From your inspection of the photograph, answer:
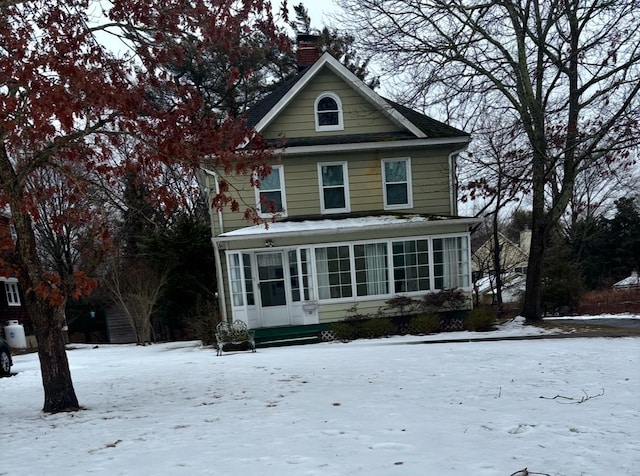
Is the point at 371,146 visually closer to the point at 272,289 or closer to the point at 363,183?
the point at 363,183

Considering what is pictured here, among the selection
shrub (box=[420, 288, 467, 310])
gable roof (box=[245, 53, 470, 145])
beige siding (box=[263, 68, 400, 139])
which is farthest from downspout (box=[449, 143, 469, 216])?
shrub (box=[420, 288, 467, 310])

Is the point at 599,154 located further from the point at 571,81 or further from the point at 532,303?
the point at 532,303

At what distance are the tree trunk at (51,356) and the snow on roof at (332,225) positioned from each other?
295 inches

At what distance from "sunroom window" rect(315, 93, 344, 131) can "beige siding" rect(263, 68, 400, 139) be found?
0.39 ft

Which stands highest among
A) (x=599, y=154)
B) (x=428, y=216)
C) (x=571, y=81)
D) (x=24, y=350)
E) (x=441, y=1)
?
(x=441, y=1)

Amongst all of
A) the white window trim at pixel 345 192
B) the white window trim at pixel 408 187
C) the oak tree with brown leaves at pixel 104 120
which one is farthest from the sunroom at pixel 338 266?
the oak tree with brown leaves at pixel 104 120

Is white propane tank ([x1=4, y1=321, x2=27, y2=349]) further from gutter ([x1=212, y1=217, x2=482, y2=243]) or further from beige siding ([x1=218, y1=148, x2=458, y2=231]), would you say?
gutter ([x1=212, y1=217, x2=482, y2=243])

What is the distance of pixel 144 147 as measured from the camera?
5609mm

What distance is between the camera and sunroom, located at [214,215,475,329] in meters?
13.7

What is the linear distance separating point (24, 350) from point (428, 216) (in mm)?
17243

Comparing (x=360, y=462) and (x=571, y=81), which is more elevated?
(x=571, y=81)

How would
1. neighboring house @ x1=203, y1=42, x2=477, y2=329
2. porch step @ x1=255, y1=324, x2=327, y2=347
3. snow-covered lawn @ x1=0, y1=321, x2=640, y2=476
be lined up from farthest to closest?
neighboring house @ x1=203, y1=42, x2=477, y2=329, porch step @ x1=255, y1=324, x2=327, y2=347, snow-covered lawn @ x1=0, y1=321, x2=640, y2=476

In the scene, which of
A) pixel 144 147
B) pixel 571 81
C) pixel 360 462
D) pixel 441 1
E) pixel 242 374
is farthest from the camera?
pixel 571 81

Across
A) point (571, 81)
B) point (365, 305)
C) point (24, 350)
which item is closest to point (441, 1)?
point (571, 81)
